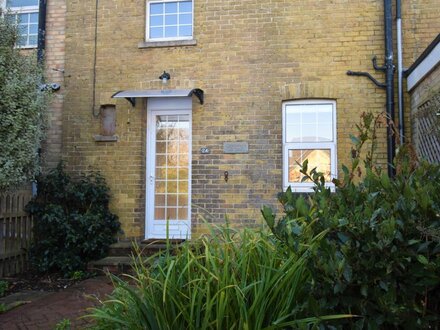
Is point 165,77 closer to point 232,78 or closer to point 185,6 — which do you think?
point 232,78

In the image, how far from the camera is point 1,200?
732 cm

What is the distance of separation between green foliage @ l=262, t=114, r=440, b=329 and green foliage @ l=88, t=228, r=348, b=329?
221 millimetres

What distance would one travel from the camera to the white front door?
8492mm

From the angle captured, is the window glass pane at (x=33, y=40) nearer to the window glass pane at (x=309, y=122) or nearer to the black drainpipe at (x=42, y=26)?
the black drainpipe at (x=42, y=26)

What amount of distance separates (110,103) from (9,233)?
2.83 meters

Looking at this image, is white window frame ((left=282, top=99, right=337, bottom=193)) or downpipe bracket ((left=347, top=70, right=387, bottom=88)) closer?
downpipe bracket ((left=347, top=70, right=387, bottom=88))

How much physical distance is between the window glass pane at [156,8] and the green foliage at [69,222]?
324 centimetres

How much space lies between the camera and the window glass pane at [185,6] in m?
8.49

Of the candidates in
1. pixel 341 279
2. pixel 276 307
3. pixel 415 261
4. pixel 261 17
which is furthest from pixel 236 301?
pixel 261 17

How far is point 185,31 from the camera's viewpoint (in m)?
8.48

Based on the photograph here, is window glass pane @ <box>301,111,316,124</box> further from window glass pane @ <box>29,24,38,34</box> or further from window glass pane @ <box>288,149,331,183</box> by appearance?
window glass pane @ <box>29,24,38,34</box>

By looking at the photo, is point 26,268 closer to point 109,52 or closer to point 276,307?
point 109,52

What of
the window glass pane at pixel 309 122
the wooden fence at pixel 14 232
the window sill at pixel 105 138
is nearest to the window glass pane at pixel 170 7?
the window sill at pixel 105 138

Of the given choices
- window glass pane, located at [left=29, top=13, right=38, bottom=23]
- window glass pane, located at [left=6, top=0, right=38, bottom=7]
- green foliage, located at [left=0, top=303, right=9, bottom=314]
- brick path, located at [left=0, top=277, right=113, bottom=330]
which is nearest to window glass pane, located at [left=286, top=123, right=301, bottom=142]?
brick path, located at [left=0, top=277, right=113, bottom=330]
